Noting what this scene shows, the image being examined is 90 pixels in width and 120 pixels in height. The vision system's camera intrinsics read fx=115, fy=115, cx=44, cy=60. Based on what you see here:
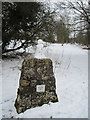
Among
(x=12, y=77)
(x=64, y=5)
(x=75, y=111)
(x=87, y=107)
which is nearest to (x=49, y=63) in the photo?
(x=75, y=111)

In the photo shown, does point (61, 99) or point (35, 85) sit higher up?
point (35, 85)

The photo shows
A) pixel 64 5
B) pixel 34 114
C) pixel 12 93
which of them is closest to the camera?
pixel 34 114

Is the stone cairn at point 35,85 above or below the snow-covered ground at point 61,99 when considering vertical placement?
above

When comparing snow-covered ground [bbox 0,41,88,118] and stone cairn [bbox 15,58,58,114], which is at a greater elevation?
stone cairn [bbox 15,58,58,114]

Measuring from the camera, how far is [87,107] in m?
2.48

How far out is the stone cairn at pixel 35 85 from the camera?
2.28m

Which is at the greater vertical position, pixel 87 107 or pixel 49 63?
pixel 49 63

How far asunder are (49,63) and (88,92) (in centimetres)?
142

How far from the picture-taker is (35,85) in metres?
2.32

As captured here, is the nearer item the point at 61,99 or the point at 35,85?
the point at 35,85

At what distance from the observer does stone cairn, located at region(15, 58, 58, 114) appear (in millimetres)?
2275

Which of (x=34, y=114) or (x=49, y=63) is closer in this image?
(x=34, y=114)

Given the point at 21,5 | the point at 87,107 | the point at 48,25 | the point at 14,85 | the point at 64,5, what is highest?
the point at 64,5

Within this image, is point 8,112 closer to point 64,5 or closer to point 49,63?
point 49,63
